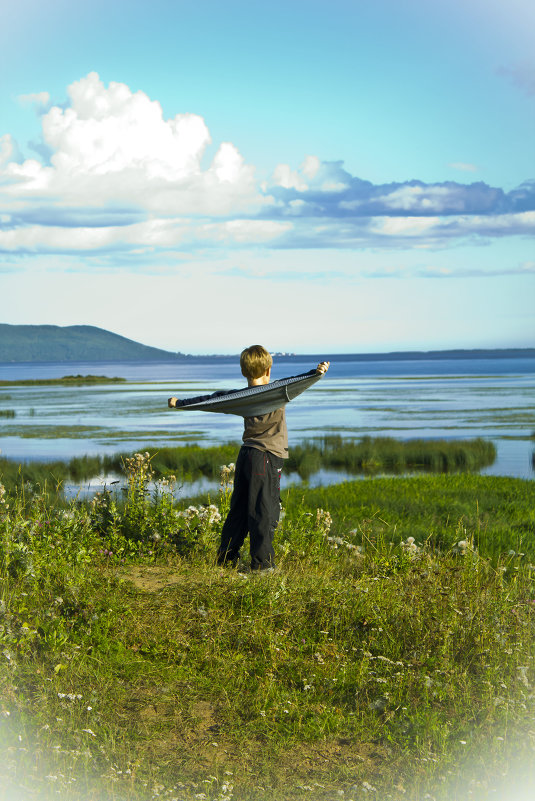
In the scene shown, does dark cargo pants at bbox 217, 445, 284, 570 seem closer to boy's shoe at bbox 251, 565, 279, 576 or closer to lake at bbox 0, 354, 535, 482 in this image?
boy's shoe at bbox 251, 565, 279, 576

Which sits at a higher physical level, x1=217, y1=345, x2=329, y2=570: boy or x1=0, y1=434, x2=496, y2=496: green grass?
x1=217, y1=345, x2=329, y2=570: boy

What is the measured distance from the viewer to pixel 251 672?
563 centimetres

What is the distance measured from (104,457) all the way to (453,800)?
2183 cm

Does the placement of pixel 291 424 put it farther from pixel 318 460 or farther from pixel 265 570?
pixel 265 570

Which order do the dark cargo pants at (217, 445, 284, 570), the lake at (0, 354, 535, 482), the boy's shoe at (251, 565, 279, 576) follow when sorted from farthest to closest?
the lake at (0, 354, 535, 482), the dark cargo pants at (217, 445, 284, 570), the boy's shoe at (251, 565, 279, 576)

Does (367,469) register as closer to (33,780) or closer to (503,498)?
(503,498)

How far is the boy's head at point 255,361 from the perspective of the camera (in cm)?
751

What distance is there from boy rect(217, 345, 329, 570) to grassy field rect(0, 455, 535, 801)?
1.32 feet

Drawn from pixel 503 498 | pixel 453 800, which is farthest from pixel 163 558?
pixel 503 498

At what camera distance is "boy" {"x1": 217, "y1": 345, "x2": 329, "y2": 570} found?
7395 millimetres

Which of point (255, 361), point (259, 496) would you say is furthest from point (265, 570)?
point (255, 361)

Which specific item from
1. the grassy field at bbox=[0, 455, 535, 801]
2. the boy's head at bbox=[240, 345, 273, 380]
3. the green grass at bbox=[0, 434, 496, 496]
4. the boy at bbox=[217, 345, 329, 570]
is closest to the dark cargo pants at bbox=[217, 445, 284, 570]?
the boy at bbox=[217, 345, 329, 570]

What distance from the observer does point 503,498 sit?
1673 centimetres

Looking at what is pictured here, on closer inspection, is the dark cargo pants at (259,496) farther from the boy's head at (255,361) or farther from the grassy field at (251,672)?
the boy's head at (255,361)
